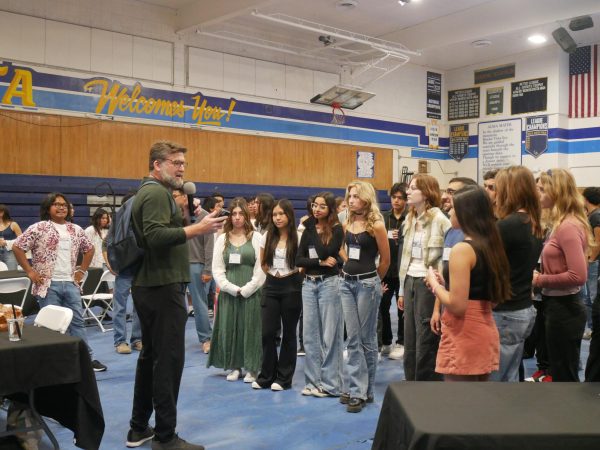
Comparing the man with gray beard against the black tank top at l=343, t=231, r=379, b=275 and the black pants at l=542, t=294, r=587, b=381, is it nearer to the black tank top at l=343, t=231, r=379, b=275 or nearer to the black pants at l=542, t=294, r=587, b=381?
the black tank top at l=343, t=231, r=379, b=275

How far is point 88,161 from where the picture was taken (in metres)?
9.73

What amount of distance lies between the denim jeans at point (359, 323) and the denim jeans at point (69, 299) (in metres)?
2.26

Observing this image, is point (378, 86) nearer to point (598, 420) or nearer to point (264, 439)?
point (264, 439)

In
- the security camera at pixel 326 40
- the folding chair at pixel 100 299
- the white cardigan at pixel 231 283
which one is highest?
the security camera at pixel 326 40

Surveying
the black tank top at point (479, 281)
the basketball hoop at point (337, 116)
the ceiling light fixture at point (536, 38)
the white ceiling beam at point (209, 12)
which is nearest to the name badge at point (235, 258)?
the black tank top at point (479, 281)

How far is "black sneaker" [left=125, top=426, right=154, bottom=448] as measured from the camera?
3.62 meters

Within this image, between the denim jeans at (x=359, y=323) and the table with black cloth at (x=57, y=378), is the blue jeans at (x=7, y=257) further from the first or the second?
the denim jeans at (x=359, y=323)

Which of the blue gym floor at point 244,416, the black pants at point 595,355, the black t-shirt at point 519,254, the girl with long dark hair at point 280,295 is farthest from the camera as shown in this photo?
the girl with long dark hair at point 280,295

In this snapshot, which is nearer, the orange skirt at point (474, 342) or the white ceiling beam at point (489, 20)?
the orange skirt at point (474, 342)

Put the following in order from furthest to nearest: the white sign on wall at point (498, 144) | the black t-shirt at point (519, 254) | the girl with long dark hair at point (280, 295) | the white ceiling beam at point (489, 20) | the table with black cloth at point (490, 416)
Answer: the white sign on wall at point (498, 144)
the white ceiling beam at point (489, 20)
the girl with long dark hair at point (280, 295)
the black t-shirt at point (519, 254)
the table with black cloth at point (490, 416)

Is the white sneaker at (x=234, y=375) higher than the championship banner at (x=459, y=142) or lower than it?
lower

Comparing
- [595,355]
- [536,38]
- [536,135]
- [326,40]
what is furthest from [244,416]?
[536,135]

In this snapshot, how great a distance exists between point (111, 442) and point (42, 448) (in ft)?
1.30

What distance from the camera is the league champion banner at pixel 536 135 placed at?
13.0m
